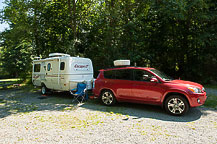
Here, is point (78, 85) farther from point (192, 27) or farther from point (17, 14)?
point (192, 27)

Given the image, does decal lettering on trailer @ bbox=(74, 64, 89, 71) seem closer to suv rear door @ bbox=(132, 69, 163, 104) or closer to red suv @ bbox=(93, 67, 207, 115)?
red suv @ bbox=(93, 67, 207, 115)

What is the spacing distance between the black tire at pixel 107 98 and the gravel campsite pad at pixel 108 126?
0.57 meters

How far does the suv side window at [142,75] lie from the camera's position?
6539 mm

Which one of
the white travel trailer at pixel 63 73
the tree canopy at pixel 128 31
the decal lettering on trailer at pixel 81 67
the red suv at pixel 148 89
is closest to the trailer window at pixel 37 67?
the white travel trailer at pixel 63 73

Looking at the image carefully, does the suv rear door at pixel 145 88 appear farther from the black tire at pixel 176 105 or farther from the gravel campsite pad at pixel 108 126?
the gravel campsite pad at pixel 108 126

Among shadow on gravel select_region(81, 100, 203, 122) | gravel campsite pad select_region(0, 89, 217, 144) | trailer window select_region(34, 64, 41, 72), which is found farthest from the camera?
trailer window select_region(34, 64, 41, 72)

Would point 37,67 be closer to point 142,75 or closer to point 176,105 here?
point 142,75

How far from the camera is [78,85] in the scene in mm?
8719

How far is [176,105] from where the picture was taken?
588cm

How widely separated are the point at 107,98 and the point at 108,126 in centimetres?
262

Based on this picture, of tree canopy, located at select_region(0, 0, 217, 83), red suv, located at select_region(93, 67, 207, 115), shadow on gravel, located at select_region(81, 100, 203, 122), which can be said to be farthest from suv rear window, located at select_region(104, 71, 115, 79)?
tree canopy, located at select_region(0, 0, 217, 83)

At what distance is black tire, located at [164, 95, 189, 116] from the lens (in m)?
5.76

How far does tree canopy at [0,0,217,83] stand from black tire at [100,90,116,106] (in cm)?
499

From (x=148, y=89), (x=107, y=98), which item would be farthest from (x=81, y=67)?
(x=148, y=89)
